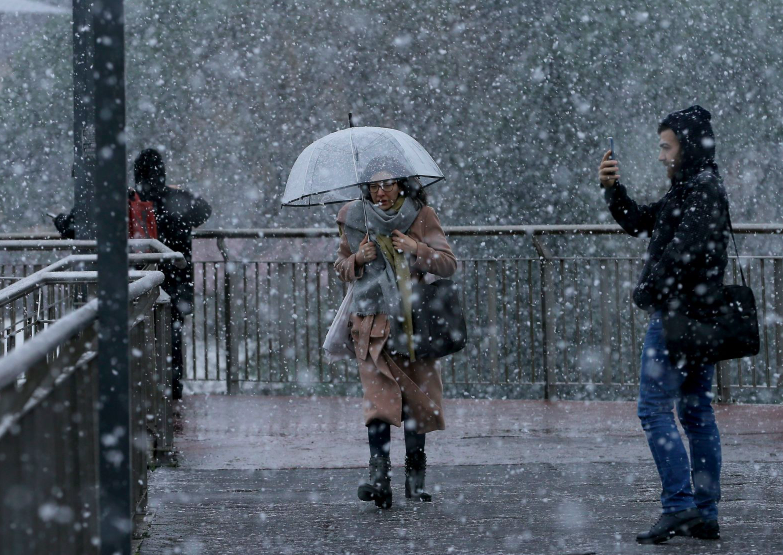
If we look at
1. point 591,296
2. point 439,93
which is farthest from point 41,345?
point 439,93

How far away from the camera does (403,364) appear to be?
16.5ft

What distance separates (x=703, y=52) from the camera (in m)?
23.4

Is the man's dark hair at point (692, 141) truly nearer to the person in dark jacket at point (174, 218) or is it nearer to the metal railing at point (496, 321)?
the metal railing at point (496, 321)

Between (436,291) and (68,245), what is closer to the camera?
(436,291)

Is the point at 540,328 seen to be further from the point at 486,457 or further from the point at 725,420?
the point at 486,457

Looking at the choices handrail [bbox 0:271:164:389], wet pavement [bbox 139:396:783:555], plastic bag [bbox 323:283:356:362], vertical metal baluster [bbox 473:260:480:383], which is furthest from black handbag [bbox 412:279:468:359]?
vertical metal baluster [bbox 473:260:480:383]

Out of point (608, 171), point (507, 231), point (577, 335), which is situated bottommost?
point (577, 335)

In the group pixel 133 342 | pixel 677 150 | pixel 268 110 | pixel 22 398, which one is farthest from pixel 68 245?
pixel 268 110

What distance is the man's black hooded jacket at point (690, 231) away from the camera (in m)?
4.15

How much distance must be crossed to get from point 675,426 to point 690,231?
742 millimetres

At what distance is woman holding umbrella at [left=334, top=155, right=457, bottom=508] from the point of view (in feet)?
16.1

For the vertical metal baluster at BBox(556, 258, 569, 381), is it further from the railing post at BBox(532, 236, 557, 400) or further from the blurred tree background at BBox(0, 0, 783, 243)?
the blurred tree background at BBox(0, 0, 783, 243)

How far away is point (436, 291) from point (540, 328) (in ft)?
12.4

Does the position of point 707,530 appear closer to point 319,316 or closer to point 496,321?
point 496,321
